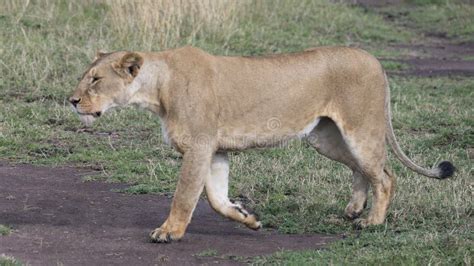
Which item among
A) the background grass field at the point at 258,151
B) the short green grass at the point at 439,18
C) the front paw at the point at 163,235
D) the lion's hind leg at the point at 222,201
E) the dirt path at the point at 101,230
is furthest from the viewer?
the short green grass at the point at 439,18

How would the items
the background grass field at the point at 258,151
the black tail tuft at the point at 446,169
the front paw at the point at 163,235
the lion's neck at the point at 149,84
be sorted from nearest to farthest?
the front paw at the point at 163,235 → the lion's neck at the point at 149,84 → the background grass field at the point at 258,151 → the black tail tuft at the point at 446,169

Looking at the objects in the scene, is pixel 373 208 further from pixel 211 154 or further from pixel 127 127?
pixel 127 127

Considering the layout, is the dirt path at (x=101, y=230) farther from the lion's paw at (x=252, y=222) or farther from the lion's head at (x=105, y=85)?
the lion's head at (x=105, y=85)

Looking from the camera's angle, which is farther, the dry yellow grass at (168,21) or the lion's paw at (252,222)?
the dry yellow grass at (168,21)

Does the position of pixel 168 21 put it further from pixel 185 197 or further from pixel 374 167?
pixel 185 197

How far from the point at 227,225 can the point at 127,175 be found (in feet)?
4.29

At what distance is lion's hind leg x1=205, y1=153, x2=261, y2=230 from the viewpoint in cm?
596

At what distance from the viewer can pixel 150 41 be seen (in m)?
11.2

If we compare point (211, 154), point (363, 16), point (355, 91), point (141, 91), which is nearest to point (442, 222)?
point (355, 91)

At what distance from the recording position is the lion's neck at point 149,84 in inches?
230

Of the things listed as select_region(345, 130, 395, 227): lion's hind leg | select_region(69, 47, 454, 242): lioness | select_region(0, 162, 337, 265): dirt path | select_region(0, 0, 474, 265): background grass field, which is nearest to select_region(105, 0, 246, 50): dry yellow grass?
select_region(0, 0, 474, 265): background grass field

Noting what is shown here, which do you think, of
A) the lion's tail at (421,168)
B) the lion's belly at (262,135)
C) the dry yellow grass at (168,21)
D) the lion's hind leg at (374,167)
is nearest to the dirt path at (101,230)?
the lion's hind leg at (374,167)

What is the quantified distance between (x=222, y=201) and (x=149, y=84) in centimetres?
76

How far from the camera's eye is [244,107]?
6.07 m
